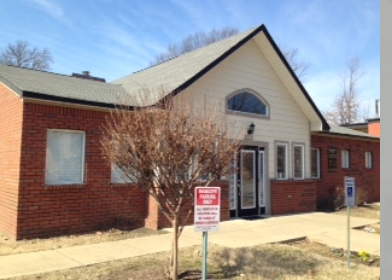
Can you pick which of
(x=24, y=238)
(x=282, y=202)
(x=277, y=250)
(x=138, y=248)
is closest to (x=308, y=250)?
(x=277, y=250)

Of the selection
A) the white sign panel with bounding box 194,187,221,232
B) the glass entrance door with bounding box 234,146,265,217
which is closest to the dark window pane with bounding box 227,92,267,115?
the glass entrance door with bounding box 234,146,265,217

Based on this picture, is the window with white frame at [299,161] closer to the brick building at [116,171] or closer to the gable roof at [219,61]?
the brick building at [116,171]

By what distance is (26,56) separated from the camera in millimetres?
37375

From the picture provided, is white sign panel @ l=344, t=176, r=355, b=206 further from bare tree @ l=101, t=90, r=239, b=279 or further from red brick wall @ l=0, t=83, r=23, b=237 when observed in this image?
red brick wall @ l=0, t=83, r=23, b=237

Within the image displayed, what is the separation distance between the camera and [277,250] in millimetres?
7723

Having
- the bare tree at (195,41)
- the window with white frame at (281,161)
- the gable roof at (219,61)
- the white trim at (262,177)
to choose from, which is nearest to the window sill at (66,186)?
the gable roof at (219,61)

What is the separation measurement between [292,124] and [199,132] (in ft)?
30.9

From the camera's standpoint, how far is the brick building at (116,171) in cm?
845

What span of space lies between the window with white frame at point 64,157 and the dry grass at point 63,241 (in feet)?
4.43

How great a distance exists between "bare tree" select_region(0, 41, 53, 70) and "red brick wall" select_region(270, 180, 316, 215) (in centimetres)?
3079

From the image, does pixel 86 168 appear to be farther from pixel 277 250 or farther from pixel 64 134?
pixel 277 250

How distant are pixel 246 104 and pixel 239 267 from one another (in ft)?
23.5

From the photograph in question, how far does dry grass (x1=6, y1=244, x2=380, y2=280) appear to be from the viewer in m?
5.83

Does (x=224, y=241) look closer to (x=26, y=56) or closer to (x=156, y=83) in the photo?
(x=156, y=83)
